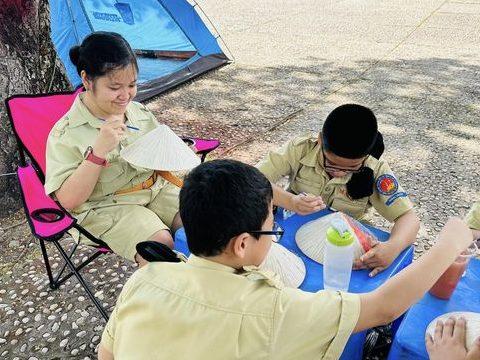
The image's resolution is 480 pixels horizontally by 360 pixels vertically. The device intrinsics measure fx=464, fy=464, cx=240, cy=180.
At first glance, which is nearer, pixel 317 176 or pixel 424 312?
pixel 424 312

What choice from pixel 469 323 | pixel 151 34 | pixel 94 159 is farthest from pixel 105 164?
pixel 151 34

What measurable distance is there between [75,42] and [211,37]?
1.74 m

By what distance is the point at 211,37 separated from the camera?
5.83 metres

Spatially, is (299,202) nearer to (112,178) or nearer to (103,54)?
(112,178)

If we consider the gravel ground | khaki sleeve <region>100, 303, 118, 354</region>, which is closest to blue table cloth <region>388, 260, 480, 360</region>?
khaki sleeve <region>100, 303, 118, 354</region>

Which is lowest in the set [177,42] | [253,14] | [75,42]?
[253,14]

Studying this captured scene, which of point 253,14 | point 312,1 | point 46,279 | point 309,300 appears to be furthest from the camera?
point 312,1

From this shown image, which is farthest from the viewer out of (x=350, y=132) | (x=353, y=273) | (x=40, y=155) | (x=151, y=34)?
(x=151, y=34)

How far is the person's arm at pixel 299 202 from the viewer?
192 centimetres

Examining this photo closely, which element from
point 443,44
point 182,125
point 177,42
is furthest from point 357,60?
point 182,125

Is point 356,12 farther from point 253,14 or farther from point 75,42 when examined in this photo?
point 75,42

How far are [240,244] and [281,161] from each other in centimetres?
115

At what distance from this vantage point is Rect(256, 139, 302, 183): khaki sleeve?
222 centimetres

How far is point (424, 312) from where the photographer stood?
1503 millimetres
